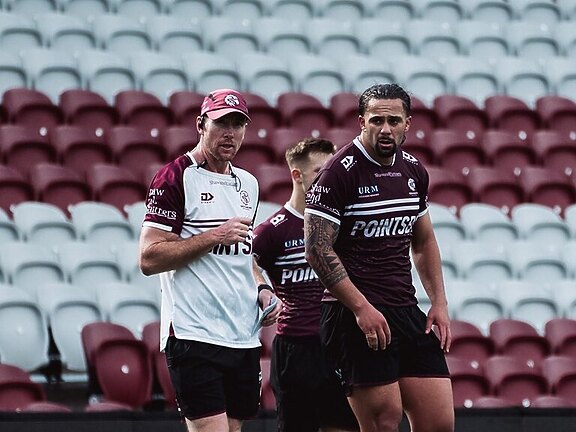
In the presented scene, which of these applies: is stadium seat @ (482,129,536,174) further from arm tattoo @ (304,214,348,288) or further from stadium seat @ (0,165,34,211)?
arm tattoo @ (304,214,348,288)

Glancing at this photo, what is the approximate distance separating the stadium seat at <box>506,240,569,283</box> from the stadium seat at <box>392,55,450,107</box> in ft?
8.24

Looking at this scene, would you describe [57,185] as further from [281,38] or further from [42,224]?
[281,38]

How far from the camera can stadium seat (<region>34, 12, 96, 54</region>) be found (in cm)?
1229

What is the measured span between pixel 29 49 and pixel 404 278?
7.07m

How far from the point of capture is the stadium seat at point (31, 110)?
11.0 metres

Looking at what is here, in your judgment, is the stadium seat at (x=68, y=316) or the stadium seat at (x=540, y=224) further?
the stadium seat at (x=540, y=224)

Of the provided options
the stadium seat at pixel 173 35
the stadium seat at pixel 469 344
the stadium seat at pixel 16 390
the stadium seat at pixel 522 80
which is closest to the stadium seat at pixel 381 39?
the stadium seat at pixel 522 80

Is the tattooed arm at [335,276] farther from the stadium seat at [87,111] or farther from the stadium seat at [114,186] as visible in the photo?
the stadium seat at [87,111]

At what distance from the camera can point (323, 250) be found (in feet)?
17.9

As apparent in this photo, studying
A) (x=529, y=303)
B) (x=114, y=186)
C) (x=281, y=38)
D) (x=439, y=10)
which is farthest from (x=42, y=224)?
(x=439, y=10)

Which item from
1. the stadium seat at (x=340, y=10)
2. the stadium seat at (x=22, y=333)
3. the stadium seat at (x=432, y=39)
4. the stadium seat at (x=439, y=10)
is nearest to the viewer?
the stadium seat at (x=22, y=333)

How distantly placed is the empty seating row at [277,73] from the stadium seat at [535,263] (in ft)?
8.38

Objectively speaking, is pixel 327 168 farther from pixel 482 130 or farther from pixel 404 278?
pixel 482 130

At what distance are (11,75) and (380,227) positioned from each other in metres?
6.79
